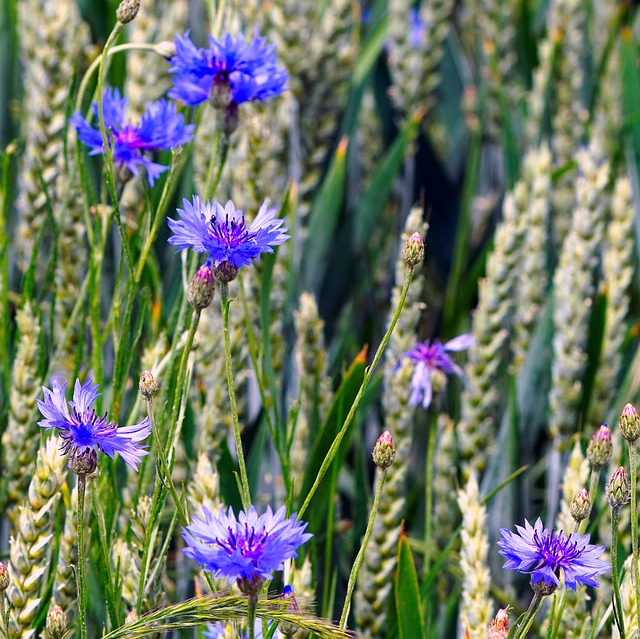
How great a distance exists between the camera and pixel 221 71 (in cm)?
106

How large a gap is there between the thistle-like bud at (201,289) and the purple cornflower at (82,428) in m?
0.11

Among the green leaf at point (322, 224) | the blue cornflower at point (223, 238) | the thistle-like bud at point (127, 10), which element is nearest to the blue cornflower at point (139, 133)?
the thistle-like bud at point (127, 10)

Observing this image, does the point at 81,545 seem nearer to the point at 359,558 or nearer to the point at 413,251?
the point at 359,558

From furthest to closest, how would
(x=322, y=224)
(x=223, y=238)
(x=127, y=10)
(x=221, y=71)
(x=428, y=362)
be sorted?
(x=322, y=224)
(x=428, y=362)
(x=221, y=71)
(x=127, y=10)
(x=223, y=238)

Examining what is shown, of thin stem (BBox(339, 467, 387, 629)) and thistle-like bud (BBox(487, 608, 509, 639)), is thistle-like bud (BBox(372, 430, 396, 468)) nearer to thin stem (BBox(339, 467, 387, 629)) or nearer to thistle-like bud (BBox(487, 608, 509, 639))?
thin stem (BBox(339, 467, 387, 629))

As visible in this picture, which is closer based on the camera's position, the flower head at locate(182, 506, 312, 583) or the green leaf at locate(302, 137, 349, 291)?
the flower head at locate(182, 506, 312, 583)

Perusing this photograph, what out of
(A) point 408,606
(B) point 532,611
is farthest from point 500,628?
(A) point 408,606

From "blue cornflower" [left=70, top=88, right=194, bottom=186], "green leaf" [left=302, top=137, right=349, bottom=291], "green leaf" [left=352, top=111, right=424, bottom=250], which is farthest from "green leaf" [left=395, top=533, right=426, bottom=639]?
"green leaf" [left=352, top=111, right=424, bottom=250]

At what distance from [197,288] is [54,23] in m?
0.82

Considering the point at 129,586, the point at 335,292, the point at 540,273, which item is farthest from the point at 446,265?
the point at 129,586

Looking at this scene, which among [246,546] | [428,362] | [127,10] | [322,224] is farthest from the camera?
[322,224]

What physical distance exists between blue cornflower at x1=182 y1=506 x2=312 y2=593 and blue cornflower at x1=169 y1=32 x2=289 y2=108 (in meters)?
0.51

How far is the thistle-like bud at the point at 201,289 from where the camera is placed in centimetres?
81

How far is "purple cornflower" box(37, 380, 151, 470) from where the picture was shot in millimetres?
750
